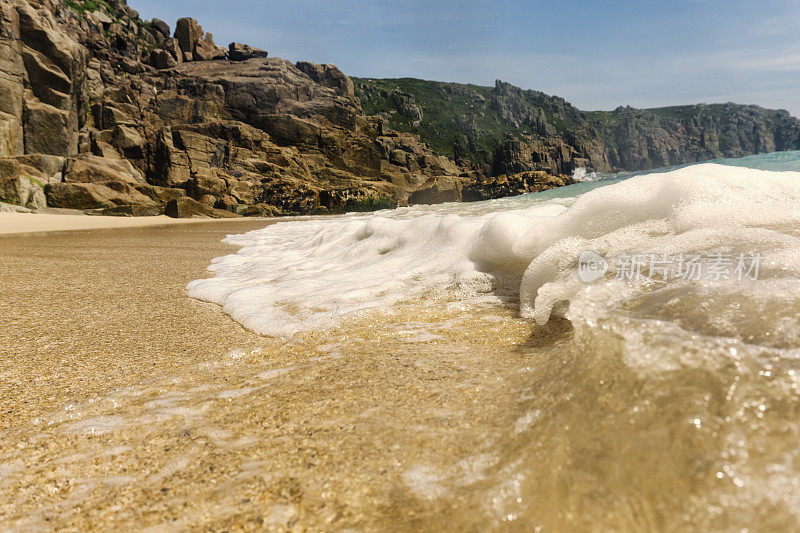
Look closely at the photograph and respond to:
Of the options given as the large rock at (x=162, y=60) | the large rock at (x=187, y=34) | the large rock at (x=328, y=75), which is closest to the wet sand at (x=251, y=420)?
the large rock at (x=328, y=75)

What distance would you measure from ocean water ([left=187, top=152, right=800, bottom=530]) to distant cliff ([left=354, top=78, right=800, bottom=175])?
60578 millimetres

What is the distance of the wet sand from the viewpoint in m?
0.84

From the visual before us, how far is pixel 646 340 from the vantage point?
39.9 inches

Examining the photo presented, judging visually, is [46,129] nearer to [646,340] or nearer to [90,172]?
[90,172]

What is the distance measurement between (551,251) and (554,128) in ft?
318

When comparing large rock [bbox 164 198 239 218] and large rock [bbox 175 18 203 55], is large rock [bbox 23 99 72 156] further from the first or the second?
large rock [bbox 175 18 203 55]

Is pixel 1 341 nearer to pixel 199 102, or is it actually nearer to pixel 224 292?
pixel 224 292

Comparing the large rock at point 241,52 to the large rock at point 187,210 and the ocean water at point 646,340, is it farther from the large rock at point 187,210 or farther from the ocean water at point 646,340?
the ocean water at point 646,340

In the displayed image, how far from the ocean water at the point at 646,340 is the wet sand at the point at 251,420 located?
0.31 ft

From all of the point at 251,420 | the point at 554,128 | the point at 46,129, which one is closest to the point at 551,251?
the point at 251,420

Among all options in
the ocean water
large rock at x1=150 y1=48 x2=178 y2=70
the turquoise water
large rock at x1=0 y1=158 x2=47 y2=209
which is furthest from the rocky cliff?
the ocean water

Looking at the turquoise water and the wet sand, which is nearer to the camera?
the wet sand

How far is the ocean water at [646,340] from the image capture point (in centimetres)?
70

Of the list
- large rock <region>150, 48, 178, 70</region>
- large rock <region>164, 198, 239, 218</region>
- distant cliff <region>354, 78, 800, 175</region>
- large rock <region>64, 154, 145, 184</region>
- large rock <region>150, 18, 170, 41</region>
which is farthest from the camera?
distant cliff <region>354, 78, 800, 175</region>
